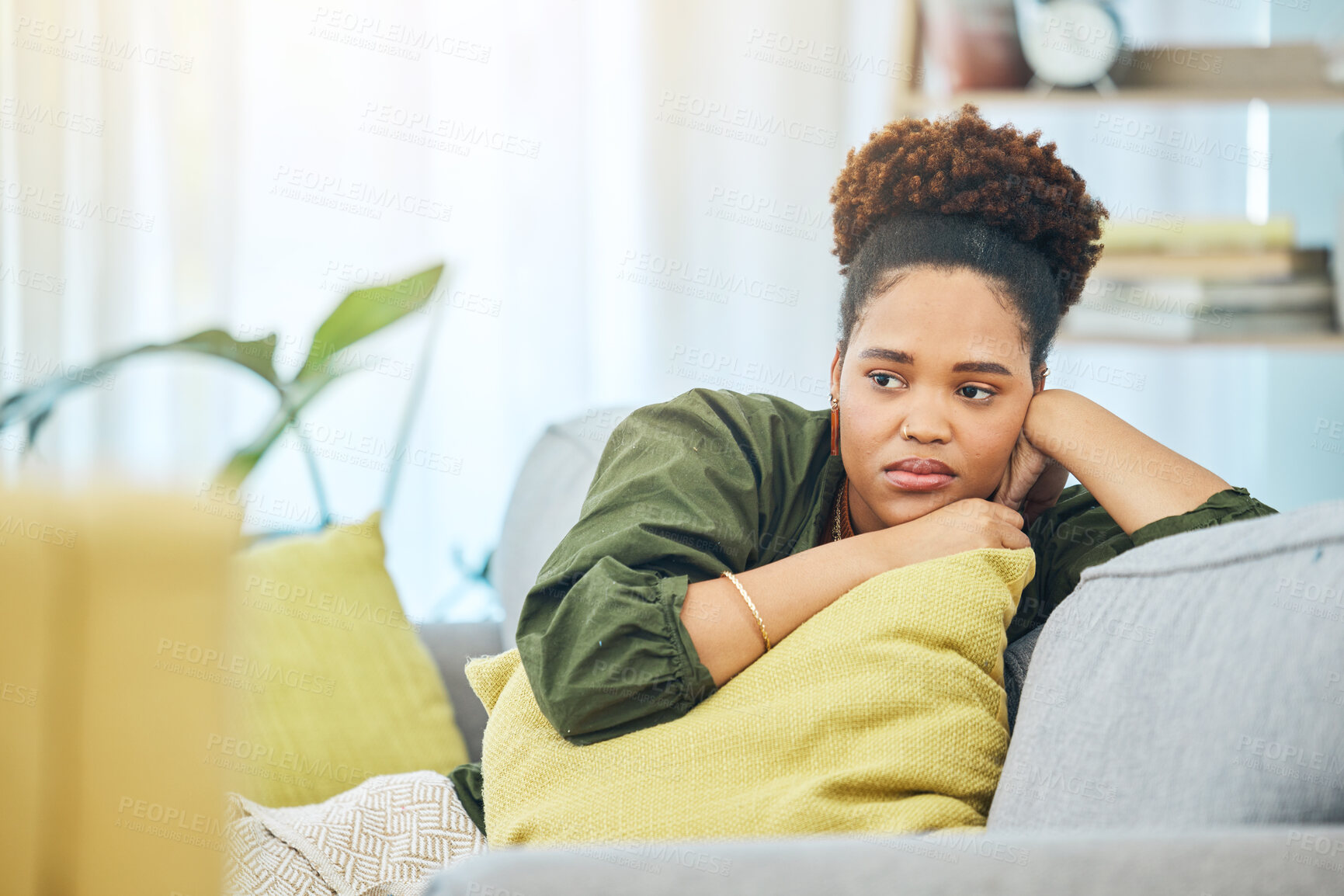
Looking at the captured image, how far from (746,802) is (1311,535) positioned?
39cm

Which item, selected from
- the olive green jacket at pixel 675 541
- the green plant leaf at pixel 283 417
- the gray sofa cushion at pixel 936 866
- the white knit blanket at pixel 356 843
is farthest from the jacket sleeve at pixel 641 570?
the green plant leaf at pixel 283 417

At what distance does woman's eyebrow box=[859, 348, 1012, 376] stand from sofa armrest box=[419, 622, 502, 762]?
71 cm

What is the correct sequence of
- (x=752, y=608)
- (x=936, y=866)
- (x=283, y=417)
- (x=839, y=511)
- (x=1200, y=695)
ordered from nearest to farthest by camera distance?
1. (x=936, y=866)
2. (x=1200, y=695)
3. (x=752, y=608)
4. (x=839, y=511)
5. (x=283, y=417)

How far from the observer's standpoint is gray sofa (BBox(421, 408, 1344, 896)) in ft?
1.50

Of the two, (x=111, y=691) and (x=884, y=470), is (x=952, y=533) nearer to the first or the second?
(x=884, y=470)

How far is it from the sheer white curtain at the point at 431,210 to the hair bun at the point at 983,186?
46.9 inches

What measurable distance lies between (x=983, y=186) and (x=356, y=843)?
826 mm

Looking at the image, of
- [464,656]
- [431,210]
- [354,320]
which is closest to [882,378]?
[464,656]

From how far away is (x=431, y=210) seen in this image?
2.18 meters

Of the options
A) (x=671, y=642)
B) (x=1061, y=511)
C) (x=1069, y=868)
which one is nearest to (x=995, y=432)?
(x=1061, y=511)

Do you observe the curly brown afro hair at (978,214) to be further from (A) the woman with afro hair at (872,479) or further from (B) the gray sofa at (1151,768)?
(B) the gray sofa at (1151,768)

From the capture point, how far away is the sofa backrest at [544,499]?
56.4 inches

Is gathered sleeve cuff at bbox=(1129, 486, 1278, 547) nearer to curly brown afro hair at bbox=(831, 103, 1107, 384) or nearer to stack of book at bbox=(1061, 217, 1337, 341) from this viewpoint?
curly brown afro hair at bbox=(831, 103, 1107, 384)

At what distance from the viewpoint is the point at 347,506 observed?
2.16 m
